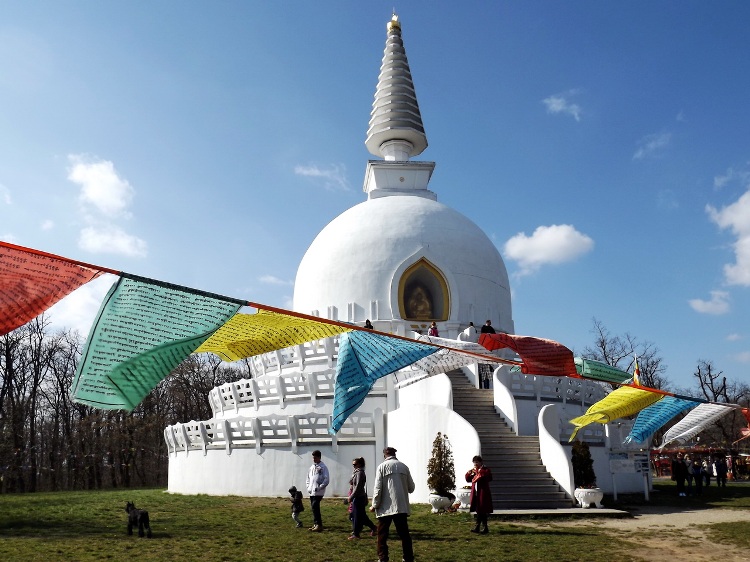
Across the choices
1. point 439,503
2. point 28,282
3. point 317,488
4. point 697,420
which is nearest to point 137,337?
point 28,282

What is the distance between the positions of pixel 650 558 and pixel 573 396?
41.3ft

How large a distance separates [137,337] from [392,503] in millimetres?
4166

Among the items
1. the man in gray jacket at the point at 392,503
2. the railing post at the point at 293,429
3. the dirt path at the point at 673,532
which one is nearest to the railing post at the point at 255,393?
the railing post at the point at 293,429

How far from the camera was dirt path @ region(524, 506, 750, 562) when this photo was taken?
10.7 meters

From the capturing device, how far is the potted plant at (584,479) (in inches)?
626

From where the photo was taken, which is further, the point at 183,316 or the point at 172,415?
the point at 172,415

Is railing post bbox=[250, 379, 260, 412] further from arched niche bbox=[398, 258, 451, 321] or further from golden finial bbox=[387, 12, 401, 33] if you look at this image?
golden finial bbox=[387, 12, 401, 33]

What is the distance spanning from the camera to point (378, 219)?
30.7 m

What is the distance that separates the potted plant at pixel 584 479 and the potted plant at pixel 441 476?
9.56 ft

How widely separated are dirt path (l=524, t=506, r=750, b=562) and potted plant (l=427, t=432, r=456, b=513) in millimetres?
2635

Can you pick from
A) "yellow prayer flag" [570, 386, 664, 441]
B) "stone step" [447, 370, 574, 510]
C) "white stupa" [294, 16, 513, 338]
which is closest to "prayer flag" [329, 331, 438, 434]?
"yellow prayer flag" [570, 386, 664, 441]

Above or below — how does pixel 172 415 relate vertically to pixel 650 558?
above

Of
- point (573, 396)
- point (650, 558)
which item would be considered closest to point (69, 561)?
point (650, 558)

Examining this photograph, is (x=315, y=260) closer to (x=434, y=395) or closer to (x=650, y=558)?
(x=434, y=395)
